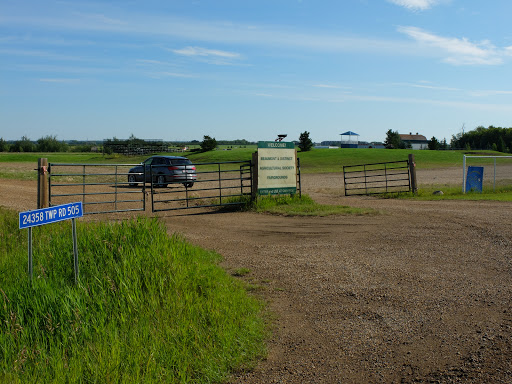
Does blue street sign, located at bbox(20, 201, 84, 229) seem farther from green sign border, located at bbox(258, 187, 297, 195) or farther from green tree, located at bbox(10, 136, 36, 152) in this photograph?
green tree, located at bbox(10, 136, 36, 152)

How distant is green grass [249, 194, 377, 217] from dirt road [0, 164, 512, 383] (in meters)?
1.60

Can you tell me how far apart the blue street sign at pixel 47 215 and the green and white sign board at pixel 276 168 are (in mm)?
11839

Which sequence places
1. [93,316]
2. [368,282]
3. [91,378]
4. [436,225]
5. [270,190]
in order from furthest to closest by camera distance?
[270,190], [436,225], [368,282], [93,316], [91,378]

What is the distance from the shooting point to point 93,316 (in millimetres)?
5895

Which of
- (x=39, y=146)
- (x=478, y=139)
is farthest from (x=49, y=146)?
(x=478, y=139)

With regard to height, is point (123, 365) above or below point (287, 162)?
below

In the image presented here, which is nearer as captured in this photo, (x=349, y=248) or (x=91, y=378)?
(x=91, y=378)

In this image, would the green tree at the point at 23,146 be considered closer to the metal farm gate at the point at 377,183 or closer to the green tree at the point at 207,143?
the green tree at the point at 207,143

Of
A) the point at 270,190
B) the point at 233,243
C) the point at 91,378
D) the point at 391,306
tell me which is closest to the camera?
the point at 91,378

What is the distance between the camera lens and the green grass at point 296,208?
51.7 ft

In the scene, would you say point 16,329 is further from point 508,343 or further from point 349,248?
point 349,248

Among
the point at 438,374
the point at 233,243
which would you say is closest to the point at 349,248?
the point at 233,243

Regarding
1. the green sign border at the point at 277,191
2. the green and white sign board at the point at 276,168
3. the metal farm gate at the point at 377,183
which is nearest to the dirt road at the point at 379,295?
the green sign border at the point at 277,191

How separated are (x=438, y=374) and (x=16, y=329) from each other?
4.45 meters
